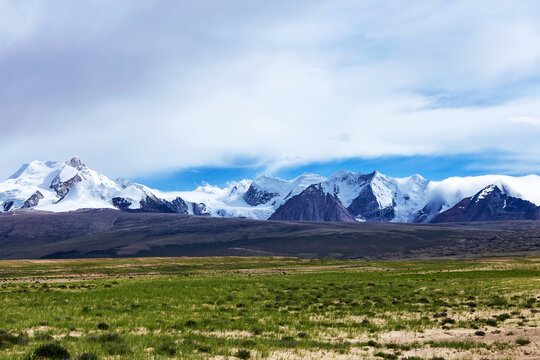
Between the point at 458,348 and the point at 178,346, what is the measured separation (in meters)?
12.7

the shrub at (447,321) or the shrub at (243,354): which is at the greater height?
the shrub at (243,354)

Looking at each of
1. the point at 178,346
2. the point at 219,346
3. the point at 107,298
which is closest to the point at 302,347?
the point at 219,346

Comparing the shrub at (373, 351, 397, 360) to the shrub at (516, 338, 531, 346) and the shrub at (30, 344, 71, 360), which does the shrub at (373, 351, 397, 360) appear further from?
the shrub at (30, 344, 71, 360)

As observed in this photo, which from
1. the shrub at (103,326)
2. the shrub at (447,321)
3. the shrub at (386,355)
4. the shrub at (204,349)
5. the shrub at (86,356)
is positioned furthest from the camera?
the shrub at (447,321)

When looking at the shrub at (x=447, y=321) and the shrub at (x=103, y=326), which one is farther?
the shrub at (x=447, y=321)

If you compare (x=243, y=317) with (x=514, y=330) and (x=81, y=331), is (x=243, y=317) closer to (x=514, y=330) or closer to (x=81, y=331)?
(x=81, y=331)

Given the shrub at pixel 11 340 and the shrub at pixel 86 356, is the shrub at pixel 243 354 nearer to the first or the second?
the shrub at pixel 86 356

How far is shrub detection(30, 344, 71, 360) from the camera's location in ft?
58.0

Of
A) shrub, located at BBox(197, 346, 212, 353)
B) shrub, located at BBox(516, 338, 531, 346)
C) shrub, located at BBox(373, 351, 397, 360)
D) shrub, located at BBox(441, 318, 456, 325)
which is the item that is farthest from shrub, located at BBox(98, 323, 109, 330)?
shrub, located at BBox(516, 338, 531, 346)

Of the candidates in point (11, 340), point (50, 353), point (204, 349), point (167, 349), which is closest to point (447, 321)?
point (204, 349)

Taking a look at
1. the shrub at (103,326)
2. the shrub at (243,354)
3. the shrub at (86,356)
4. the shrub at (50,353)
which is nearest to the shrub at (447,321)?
the shrub at (243,354)

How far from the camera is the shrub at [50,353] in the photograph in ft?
58.0

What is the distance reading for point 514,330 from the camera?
26.4 metres

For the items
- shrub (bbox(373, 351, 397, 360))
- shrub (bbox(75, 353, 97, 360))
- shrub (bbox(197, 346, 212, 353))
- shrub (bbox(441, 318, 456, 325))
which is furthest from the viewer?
shrub (bbox(441, 318, 456, 325))
